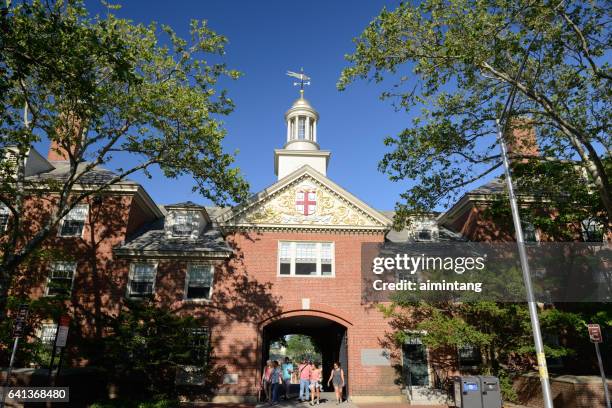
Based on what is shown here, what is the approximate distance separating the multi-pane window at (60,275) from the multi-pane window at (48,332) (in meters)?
1.50

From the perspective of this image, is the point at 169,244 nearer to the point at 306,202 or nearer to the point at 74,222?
the point at 74,222

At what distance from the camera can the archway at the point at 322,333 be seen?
22.5m

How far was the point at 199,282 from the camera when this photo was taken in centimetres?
2272

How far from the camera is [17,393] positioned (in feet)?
47.6

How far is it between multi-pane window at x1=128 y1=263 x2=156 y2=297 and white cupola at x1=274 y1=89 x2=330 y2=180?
1188 cm

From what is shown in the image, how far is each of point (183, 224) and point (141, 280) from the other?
382cm

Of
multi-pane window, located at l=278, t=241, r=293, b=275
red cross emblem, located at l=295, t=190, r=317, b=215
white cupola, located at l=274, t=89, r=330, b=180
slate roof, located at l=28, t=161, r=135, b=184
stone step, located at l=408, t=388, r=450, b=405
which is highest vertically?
white cupola, located at l=274, t=89, r=330, b=180

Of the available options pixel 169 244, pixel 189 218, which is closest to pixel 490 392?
pixel 169 244

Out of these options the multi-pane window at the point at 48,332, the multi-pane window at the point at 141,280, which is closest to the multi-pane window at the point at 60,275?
the multi-pane window at the point at 48,332

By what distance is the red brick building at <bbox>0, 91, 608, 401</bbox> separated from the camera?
21531 mm

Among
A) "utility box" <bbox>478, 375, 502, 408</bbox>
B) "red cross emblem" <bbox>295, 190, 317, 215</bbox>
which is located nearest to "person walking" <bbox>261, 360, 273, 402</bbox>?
"red cross emblem" <bbox>295, 190, 317, 215</bbox>

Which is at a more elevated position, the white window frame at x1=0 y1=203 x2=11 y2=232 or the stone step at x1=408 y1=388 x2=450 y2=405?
the white window frame at x1=0 y1=203 x2=11 y2=232

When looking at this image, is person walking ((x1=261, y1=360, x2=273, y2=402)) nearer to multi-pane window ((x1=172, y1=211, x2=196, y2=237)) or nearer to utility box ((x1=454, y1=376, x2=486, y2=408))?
utility box ((x1=454, y1=376, x2=486, y2=408))

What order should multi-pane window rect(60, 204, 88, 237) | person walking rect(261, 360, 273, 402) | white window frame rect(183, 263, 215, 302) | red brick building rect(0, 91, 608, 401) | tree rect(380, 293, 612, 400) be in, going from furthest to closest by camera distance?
multi-pane window rect(60, 204, 88, 237) < white window frame rect(183, 263, 215, 302) < red brick building rect(0, 91, 608, 401) < person walking rect(261, 360, 273, 402) < tree rect(380, 293, 612, 400)
